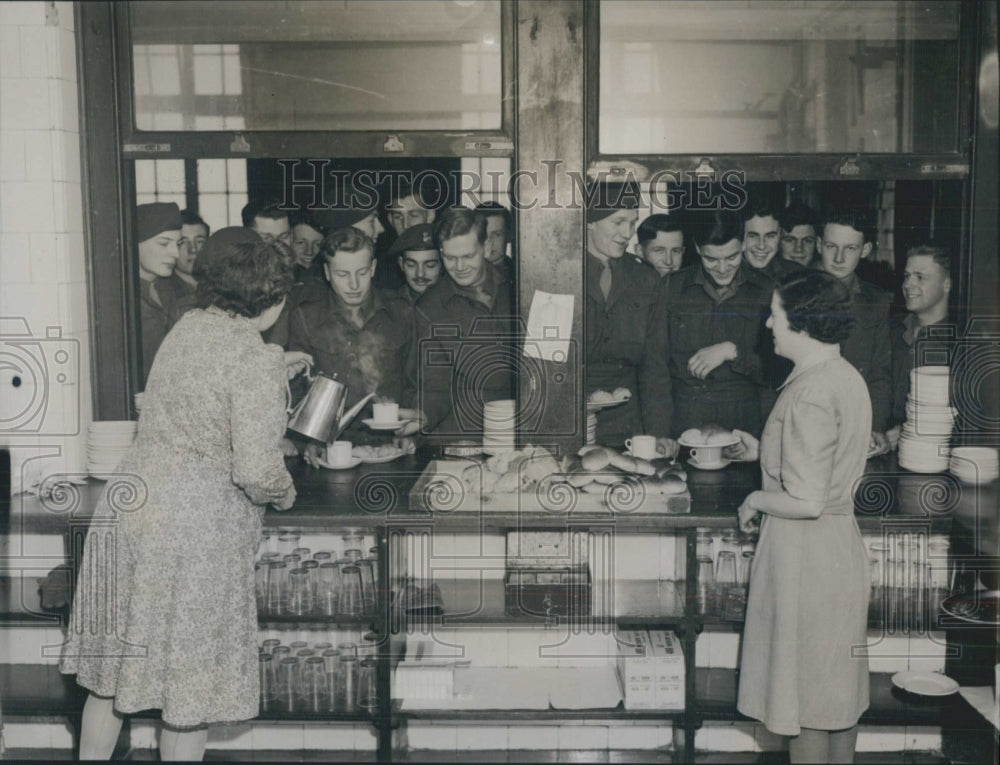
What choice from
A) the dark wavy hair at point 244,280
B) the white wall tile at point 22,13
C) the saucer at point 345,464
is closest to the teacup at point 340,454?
the saucer at point 345,464

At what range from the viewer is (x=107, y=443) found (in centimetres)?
376

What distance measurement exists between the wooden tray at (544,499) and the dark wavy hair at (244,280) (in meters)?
0.84

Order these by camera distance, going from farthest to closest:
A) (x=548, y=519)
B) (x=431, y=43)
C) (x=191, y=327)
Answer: (x=431, y=43) < (x=548, y=519) < (x=191, y=327)

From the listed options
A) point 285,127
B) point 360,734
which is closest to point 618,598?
point 360,734

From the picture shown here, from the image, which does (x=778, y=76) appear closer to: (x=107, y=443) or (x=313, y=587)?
(x=313, y=587)

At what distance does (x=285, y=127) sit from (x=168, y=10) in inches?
23.0

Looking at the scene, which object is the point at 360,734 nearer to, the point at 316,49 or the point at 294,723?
the point at 294,723

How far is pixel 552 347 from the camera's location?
3.88m

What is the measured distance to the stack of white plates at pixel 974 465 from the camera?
3.68 metres

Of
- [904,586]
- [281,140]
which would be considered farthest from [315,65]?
[904,586]

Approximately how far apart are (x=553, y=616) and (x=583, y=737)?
2.29 ft

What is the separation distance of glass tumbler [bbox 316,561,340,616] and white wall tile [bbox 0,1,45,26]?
6.94ft

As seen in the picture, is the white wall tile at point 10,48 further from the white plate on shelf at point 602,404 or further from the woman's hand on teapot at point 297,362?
the white plate on shelf at point 602,404

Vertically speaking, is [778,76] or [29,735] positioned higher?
[778,76]
